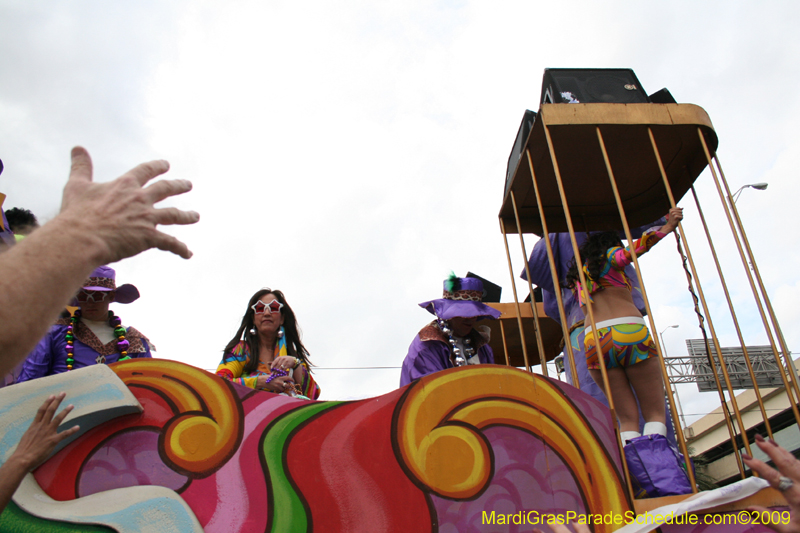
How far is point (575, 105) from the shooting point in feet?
8.31

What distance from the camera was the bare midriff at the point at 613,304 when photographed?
263 centimetres

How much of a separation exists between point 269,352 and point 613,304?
6.13ft

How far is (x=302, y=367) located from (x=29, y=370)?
1.32 m

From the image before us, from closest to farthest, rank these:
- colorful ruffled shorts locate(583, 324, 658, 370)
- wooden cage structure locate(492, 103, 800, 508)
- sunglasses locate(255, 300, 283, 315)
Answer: wooden cage structure locate(492, 103, 800, 508), colorful ruffled shorts locate(583, 324, 658, 370), sunglasses locate(255, 300, 283, 315)

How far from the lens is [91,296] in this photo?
8.89 ft

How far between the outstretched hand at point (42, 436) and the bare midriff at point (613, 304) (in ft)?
7.37

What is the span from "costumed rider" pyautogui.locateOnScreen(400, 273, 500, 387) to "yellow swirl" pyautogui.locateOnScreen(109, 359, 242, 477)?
142cm

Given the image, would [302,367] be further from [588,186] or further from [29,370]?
[588,186]

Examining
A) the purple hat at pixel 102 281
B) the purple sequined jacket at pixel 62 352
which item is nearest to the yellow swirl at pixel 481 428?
the purple sequined jacket at pixel 62 352

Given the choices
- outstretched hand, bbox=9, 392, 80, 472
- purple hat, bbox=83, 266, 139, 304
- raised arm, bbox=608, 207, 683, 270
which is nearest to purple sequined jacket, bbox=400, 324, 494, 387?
raised arm, bbox=608, 207, 683, 270

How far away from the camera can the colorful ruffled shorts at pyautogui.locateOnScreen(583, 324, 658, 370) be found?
98.7 inches

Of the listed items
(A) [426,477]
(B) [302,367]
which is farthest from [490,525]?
(B) [302,367]

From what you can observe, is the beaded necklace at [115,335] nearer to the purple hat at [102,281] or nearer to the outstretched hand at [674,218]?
the purple hat at [102,281]

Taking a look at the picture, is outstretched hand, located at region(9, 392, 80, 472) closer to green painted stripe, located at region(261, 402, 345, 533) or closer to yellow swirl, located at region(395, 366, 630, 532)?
green painted stripe, located at region(261, 402, 345, 533)
